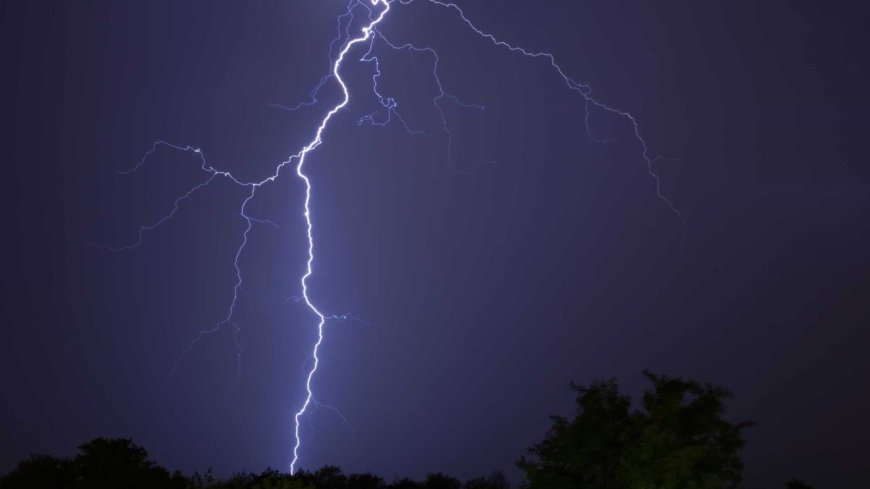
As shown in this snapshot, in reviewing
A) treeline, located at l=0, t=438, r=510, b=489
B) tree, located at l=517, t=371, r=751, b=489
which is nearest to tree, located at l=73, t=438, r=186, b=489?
treeline, located at l=0, t=438, r=510, b=489

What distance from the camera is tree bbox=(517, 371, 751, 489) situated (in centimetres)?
1023

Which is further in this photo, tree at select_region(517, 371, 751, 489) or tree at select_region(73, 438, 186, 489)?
tree at select_region(73, 438, 186, 489)

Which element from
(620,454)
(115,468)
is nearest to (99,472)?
(115,468)

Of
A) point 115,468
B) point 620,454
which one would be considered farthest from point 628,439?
point 115,468

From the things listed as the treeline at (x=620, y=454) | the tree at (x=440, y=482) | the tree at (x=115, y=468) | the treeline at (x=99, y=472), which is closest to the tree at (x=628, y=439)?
the treeline at (x=620, y=454)

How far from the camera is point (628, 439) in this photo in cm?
1054

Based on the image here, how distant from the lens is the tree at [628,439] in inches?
403

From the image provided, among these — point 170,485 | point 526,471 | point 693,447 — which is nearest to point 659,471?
point 693,447

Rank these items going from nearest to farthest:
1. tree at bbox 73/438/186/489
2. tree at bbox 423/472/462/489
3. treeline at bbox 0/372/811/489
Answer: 1. treeline at bbox 0/372/811/489
2. tree at bbox 73/438/186/489
3. tree at bbox 423/472/462/489

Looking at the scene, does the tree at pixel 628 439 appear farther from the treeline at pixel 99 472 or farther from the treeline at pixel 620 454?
the treeline at pixel 99 472

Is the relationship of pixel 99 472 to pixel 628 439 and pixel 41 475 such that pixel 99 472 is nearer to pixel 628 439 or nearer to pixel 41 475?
pixel 41 475

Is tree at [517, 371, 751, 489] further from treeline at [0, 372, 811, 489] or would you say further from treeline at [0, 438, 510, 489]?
treeline at [0, 438, 510, 489]

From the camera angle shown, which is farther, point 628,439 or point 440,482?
point 440,482

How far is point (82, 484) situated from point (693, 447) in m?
Result: 10.4
